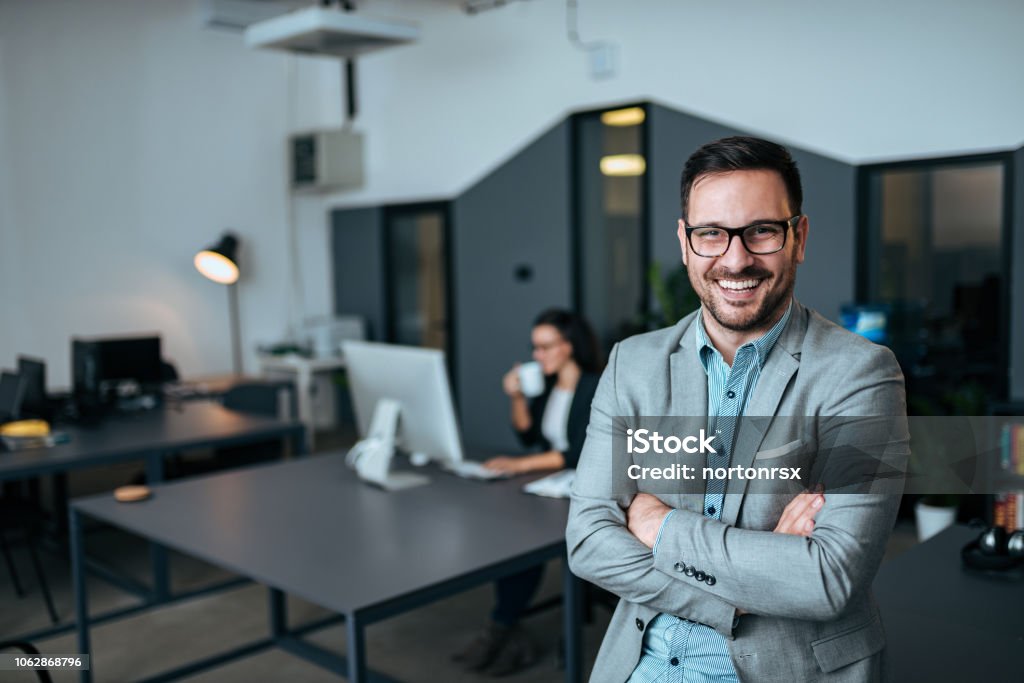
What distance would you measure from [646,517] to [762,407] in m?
0.23

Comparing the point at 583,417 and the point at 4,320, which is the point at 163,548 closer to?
the point at 583,417

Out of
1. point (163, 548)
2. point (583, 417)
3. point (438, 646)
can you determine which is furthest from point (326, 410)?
point (583, 417)

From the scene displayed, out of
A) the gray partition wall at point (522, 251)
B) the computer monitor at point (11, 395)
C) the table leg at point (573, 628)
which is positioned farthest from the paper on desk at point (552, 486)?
the computer monitor at point (11, 395)

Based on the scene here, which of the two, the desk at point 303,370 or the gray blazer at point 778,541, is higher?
the gray blazer at point 778,541

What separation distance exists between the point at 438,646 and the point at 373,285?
5.07 meters

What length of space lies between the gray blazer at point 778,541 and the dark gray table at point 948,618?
0.38 meters

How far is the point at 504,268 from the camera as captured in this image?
6.94 metres

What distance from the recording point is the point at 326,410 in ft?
27.0

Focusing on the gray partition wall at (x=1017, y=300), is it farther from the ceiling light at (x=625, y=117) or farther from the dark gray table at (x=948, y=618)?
the dark gray table at (x=948, y=618)

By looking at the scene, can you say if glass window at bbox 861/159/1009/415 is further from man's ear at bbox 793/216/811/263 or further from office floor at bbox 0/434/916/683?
man's ear at bbox 793/216/811/263

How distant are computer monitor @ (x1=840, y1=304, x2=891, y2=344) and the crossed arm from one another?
3.93 m

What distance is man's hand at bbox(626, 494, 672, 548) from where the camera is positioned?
1327 mm

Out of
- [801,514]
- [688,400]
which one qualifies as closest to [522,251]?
[688,400]

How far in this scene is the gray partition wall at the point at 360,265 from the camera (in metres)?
8.10
